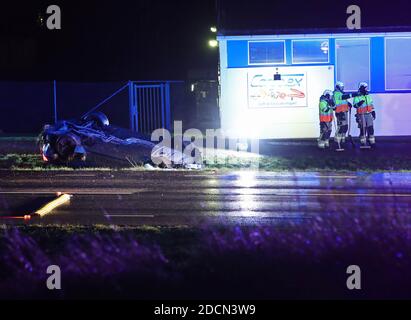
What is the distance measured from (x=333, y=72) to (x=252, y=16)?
339 centimetres

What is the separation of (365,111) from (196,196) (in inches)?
367

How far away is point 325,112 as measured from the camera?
65.6 feet

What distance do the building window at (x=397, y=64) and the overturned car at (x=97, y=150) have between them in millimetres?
8406

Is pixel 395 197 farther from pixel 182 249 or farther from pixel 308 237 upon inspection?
pixel 182 249

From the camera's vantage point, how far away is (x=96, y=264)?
23.8ft

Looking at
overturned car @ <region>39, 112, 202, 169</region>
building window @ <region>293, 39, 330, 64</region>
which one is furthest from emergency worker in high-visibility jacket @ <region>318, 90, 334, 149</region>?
overturned car @ <region>39, 112, 202, 169</region>

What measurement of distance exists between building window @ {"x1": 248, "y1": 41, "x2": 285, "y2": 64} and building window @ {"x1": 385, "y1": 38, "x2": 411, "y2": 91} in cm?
341

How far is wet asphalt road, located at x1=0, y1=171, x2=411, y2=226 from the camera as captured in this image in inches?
404

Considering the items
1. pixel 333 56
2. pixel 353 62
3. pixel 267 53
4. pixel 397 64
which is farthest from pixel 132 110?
pixel 397 64

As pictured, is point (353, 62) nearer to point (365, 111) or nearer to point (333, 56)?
point (333, 56)
